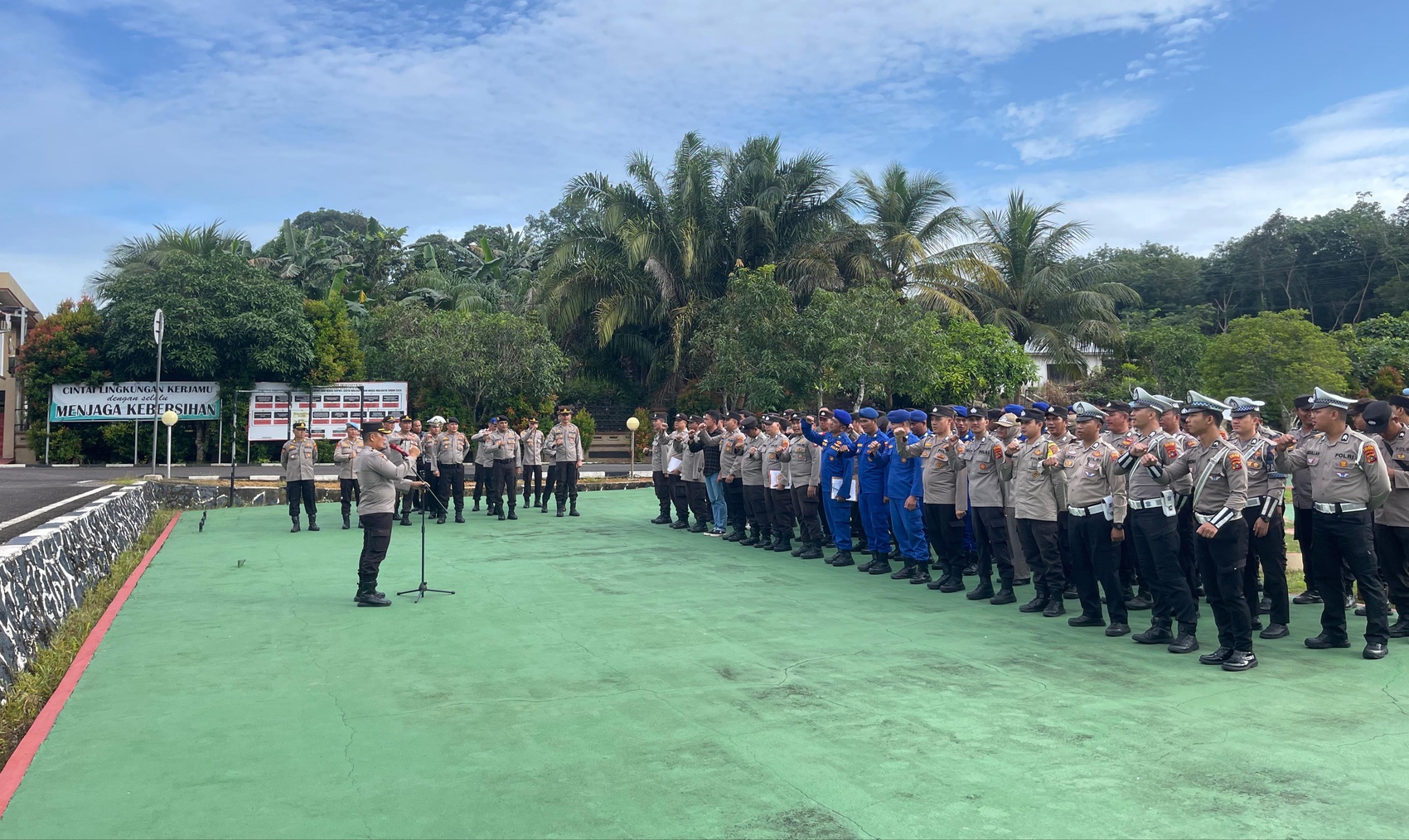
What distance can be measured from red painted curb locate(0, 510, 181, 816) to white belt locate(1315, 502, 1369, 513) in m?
7.23

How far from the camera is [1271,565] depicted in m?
6.58

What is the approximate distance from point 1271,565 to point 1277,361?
19.6 metres

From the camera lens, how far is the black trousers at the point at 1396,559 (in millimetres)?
6488

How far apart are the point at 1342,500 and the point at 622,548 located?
7.14 metres

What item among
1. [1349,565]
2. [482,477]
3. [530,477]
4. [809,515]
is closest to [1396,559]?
[1349,565]

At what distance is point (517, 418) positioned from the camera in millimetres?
24875

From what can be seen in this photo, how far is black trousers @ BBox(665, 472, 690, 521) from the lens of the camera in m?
13.6

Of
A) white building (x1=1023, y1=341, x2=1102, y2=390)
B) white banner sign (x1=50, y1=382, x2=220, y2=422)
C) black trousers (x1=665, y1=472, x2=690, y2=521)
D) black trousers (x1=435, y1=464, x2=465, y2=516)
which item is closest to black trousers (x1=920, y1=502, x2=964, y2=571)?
black trousers (x1=665, y1=472, x2=690, y2=521)

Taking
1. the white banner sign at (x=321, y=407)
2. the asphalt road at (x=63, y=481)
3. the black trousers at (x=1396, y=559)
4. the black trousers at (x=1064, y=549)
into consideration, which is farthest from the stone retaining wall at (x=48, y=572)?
the white banner sign at (x=321, y=407)

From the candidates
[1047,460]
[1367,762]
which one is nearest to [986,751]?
[1367,762]

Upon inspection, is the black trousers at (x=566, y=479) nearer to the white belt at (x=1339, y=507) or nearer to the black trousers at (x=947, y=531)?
the black trousers at (x=947, y=531)

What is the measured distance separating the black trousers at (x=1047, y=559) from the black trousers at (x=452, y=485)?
901 cm

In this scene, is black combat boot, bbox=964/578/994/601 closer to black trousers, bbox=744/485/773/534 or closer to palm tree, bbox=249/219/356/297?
black trousers, bbox=744/485/773/534

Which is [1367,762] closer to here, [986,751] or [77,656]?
[986,751]
